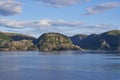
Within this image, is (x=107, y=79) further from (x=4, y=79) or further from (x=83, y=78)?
(x=4, y=79)

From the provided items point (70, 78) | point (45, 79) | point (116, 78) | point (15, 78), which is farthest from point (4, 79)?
point (116, 78)

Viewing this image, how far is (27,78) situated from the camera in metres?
65.0

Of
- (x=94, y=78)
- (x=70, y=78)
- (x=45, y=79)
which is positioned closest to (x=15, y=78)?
(x=45, y=79)

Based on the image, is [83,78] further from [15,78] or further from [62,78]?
[15,78]

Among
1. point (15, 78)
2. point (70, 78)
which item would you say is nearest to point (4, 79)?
point (15, 78)

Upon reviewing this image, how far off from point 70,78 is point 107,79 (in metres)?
7.89

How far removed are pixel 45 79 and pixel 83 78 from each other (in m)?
7.98

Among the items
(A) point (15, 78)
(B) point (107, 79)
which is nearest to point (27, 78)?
(A) point (15, 78)

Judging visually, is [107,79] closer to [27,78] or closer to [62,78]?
[62,78]

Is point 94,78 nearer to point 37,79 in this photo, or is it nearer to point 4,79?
point 37,79

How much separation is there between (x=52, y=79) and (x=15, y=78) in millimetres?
8062

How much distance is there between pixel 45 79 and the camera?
63344 millimetres

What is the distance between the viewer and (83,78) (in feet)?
214

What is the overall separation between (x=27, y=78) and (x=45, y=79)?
413 cm
